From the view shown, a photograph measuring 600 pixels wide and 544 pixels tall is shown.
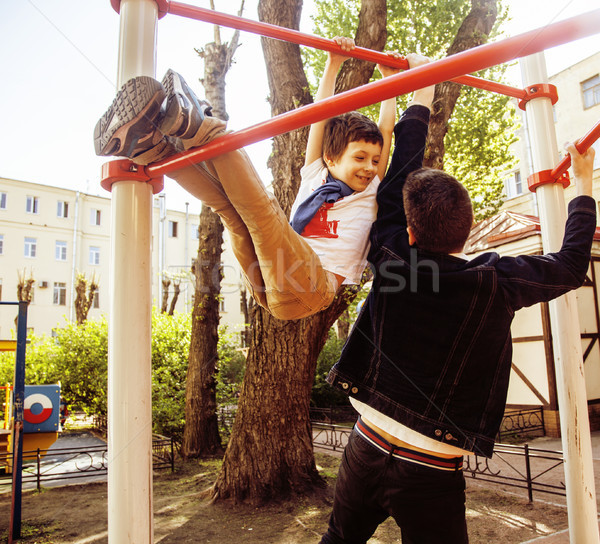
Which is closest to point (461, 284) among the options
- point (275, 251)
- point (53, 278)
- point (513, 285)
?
point (513, 285)

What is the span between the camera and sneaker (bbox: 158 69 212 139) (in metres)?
1.38

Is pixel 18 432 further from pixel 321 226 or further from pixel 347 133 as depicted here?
pixel 347 133

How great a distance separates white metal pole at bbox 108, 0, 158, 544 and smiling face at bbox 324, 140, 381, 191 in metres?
0.86

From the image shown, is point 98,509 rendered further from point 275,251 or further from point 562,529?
point 275,251

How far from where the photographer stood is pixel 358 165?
204cm

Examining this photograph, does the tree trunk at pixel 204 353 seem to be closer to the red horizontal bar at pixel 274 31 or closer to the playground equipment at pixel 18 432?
the playground equipment at pixel 18 432

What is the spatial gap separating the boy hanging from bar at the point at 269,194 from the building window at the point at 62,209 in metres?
34.4

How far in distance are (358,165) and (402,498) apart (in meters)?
1.26

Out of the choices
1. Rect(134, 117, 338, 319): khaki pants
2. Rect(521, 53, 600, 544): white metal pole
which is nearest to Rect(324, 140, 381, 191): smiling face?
Rect(134, 117, 338, 319): khaki pants

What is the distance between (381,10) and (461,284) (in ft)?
15.7

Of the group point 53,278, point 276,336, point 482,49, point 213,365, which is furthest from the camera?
point 53,278

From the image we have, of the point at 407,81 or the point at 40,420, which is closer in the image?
the point at 407,81

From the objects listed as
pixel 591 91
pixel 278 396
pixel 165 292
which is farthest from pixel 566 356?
pixel 591 91

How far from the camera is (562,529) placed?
14.5 ft
